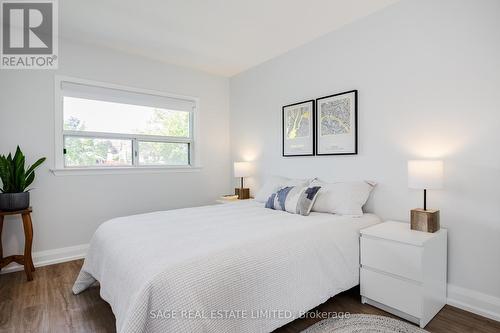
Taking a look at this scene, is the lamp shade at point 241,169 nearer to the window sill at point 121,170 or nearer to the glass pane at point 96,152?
the window sill at point 121,170

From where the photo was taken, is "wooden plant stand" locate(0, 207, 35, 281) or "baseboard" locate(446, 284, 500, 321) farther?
"wooden plant stand" locate(0, 207, 35, 281)

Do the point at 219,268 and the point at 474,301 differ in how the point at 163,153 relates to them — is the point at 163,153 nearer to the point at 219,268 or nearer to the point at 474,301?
the point at 219,268

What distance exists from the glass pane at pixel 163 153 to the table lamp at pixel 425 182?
308 centimetres

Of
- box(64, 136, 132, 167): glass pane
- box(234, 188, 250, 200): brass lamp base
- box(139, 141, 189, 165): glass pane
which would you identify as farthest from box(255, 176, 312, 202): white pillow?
box(64, 136, 132, 167): glass pane

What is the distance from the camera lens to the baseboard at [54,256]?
2810 millimetres

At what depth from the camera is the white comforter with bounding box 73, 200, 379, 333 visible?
49.6 inches

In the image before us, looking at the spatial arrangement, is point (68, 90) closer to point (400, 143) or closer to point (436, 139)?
point (400, 143)

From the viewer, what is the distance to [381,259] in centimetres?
199

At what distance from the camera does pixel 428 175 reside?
77.2 inches

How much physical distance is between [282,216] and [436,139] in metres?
1.43

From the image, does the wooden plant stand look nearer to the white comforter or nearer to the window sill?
the window sill

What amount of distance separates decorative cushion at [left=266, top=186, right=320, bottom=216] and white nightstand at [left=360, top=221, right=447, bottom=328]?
55 centimetres

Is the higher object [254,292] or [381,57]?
[381,57]

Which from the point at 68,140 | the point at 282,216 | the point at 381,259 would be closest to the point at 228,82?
the point at 68,140
